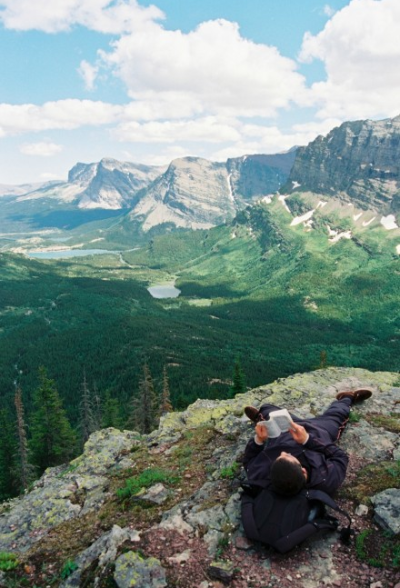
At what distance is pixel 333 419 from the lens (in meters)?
14.2

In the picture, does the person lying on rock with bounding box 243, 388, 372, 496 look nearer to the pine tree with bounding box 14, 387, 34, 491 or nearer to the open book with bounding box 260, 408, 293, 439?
the open book with bounding box 260, 408, 293, 439

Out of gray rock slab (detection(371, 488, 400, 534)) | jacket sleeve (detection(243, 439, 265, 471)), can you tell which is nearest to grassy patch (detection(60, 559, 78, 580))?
jacket sleeve (detection(243, 439, 265, 471))

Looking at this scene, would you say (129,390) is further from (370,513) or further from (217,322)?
(370,513)

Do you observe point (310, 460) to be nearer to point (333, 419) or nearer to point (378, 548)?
point (378, 548)

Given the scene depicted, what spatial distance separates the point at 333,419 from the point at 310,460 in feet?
13.3

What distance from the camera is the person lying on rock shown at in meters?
9.59

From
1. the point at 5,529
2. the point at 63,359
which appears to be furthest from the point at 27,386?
the point at 5,529

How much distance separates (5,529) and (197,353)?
128308 millimetres

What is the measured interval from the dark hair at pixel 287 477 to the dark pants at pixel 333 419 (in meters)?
3.12

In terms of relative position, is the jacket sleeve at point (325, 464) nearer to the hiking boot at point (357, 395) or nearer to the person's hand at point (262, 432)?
the person's hand at point (262, 432)

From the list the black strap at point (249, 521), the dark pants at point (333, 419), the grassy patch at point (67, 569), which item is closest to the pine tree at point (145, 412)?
the dark pants at point (333, 419)

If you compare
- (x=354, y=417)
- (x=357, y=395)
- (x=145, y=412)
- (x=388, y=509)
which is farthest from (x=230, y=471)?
(x=145, y=412)

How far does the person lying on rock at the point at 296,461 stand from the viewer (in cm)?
959

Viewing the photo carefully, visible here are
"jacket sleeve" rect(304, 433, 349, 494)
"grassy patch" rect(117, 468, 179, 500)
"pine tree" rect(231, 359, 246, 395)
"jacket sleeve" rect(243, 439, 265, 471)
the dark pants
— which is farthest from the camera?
"pine tree" rect(231, 359, 246, 395)
